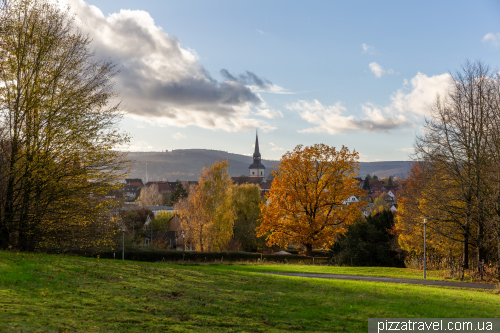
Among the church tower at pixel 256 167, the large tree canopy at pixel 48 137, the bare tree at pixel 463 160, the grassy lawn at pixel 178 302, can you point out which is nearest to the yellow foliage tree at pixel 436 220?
the bare tree at pixel 463 160

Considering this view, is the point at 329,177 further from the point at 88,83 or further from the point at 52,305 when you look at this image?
the point at 52,305

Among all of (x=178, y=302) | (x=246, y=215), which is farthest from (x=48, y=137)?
(x=246, y=215)

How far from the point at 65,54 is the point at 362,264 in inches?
1150

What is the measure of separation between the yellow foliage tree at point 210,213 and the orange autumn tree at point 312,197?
10018 millimetres

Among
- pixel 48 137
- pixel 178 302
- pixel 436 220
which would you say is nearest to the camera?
pixel 178 302

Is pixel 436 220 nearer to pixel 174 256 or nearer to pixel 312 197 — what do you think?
pixel 312 197

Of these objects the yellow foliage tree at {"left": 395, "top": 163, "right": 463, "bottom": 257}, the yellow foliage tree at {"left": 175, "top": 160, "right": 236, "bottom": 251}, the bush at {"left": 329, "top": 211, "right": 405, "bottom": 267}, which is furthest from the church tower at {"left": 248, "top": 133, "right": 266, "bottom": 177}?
the yellow foliage tree at {"left": 395, "top": 163, "right": 463, "bottom": 257}

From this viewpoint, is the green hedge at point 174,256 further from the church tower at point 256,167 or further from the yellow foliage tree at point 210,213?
the church tower at point 256,167

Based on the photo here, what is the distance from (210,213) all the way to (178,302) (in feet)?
107

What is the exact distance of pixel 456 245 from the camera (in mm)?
25859

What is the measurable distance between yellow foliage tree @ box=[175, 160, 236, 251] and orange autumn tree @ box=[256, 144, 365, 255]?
10.0 meters

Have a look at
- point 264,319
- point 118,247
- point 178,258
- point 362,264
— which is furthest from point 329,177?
point 264,319

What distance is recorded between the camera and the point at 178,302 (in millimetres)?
9648

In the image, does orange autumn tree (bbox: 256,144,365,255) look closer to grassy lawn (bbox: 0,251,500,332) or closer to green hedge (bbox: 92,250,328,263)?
green hedge (bbox: 92,250,328,263)
